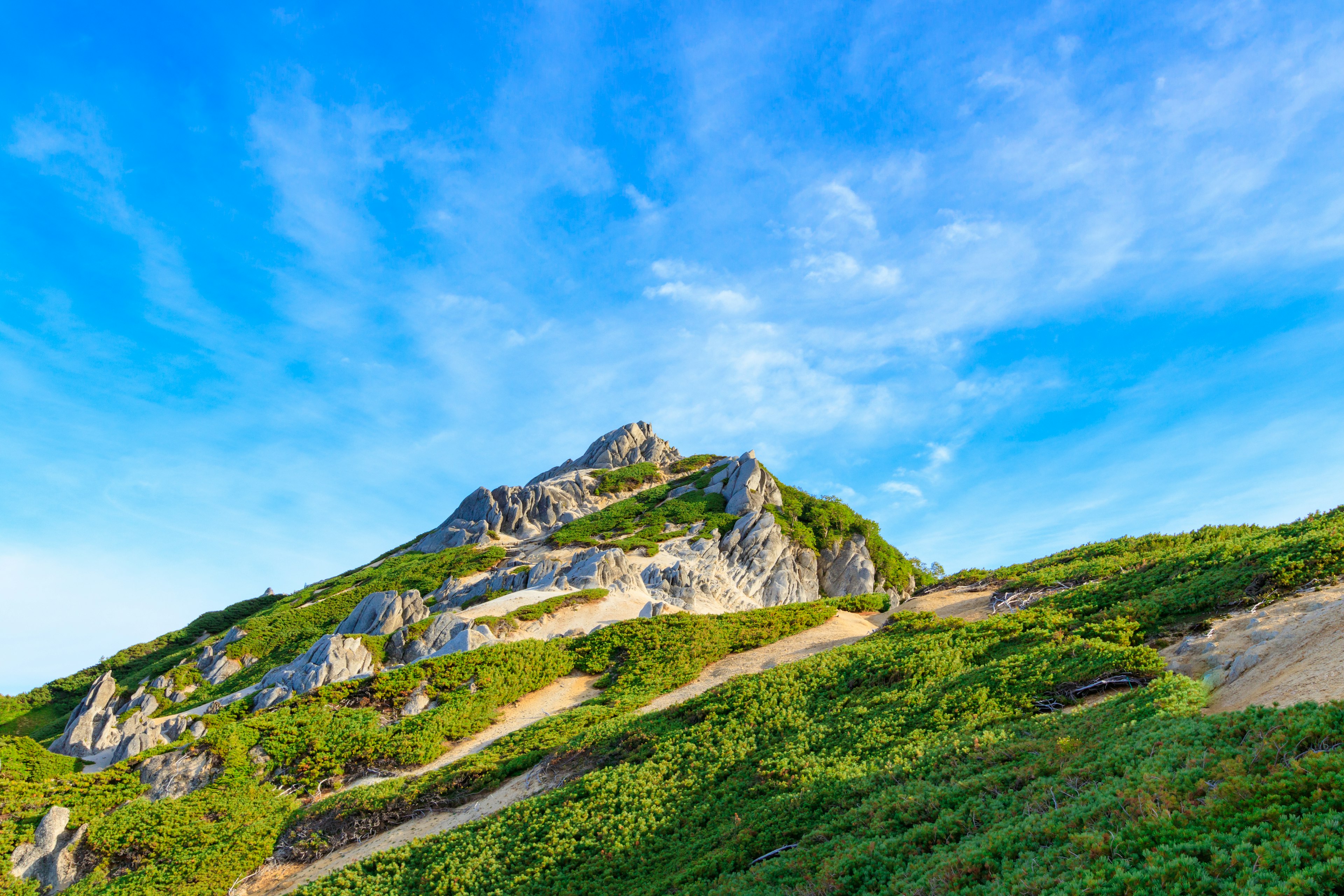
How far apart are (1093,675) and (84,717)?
55.4 metres

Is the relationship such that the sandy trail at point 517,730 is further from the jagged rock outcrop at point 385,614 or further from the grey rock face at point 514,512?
the grey rock face at point 514,512

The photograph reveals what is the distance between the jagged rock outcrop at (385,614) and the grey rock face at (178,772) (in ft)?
65.4

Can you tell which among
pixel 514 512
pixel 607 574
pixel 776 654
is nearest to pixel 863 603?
pixel 776 654

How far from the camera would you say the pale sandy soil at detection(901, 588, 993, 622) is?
1185 inches

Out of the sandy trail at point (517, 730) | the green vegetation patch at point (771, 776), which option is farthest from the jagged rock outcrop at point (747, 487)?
the green vegetation patch at point (771, 776)

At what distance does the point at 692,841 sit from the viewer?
1419 cm

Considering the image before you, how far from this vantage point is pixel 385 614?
47.3 metres

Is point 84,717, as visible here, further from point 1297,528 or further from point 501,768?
point 1297,528

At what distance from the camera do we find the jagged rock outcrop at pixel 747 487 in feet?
222

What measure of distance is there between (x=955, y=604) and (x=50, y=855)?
125ft

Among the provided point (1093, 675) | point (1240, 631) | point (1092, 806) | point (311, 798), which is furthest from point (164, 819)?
point (1240, 631)

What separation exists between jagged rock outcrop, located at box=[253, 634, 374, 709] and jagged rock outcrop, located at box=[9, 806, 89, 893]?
416 inches

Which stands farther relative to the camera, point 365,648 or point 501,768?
point 365,648

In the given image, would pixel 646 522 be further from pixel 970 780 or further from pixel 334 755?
pixel 970 780
